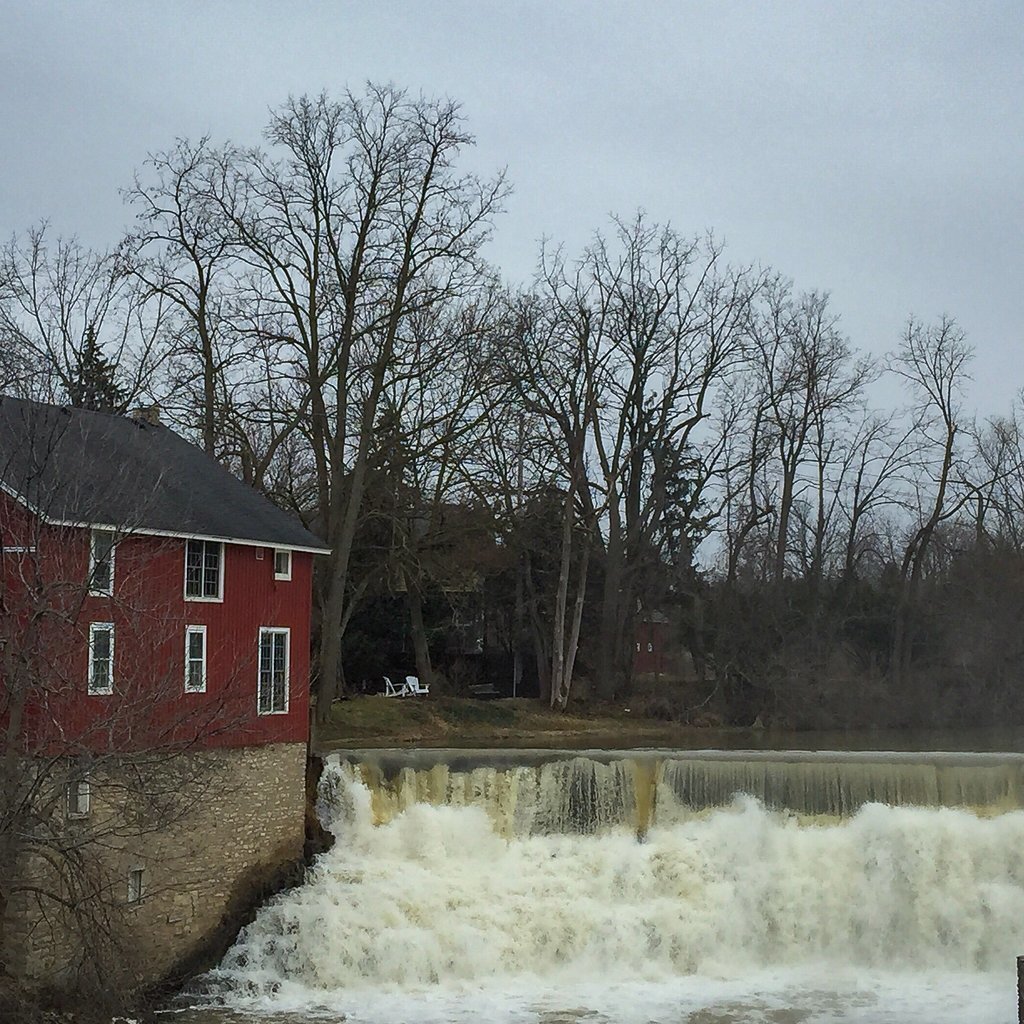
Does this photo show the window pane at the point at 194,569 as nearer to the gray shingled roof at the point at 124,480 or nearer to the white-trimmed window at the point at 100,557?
the gray shingled roof at the point at 124,480

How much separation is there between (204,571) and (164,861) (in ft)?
14.1

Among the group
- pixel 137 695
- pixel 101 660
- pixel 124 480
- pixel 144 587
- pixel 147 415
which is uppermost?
pixel 147 415

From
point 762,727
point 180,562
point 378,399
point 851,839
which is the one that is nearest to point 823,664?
point 762,727

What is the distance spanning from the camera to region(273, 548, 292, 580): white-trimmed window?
21.6m

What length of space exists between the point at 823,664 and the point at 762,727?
330 centimetres

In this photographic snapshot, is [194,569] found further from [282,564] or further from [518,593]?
[518,593]

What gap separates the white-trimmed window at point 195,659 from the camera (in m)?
19.5

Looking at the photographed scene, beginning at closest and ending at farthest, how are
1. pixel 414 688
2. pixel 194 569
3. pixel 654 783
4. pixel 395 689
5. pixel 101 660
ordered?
pixel 101 660
pixel 194 569
pixel 654 783
pixel 414 688
pixel 395 689

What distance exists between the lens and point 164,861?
18516mm

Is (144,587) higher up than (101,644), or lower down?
higher up

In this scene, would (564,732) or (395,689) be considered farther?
(395,689)

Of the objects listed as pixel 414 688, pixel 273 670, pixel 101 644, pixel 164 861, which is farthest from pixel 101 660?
pixel 414 688

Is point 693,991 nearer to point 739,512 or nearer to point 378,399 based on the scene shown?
point 378,399

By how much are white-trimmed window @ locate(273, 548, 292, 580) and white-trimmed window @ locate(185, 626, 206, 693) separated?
7.00 feet
